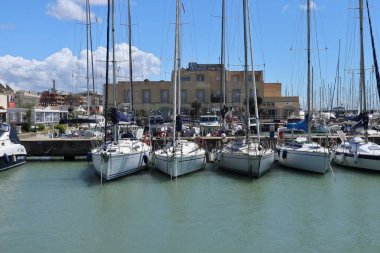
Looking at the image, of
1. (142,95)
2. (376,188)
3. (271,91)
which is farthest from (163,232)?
(271,91)

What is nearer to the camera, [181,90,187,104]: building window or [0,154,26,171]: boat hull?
[0,154,26,171]: boat hull

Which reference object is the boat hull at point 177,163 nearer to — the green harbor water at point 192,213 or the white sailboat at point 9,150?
the green harbor water at point 192,213

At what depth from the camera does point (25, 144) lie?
3447 cm

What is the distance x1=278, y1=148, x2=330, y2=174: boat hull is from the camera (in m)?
25.9

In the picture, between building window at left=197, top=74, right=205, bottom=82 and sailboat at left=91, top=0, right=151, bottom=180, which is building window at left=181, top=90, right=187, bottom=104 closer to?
building window at left=197, top=74, right=205, bottom=82

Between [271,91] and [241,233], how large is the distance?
93.4 metres

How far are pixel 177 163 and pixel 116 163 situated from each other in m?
3.31

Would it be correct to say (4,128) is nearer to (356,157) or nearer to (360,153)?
(356,157)

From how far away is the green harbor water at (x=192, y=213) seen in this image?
14.4 m

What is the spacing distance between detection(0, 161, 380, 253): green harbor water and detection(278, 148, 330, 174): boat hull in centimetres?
56

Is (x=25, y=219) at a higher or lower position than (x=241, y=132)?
lower

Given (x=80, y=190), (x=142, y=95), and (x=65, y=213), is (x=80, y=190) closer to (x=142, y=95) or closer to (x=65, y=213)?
(x=65, y=213)

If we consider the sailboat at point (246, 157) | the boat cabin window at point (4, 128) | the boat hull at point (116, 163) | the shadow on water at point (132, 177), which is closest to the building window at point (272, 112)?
the sailboat at point (246, 157)

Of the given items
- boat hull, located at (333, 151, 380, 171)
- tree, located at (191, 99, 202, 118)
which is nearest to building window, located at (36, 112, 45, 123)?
tree, located at (191, 99, 202, 118)
